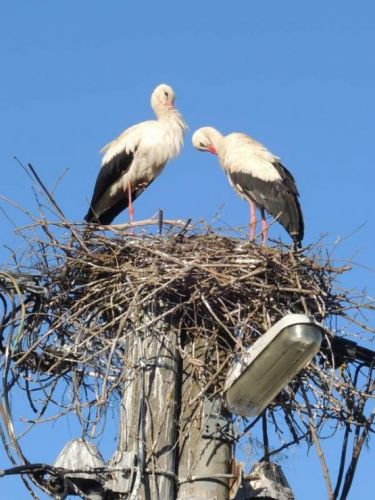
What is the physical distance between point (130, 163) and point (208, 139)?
1.32 metres

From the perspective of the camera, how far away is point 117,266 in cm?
600

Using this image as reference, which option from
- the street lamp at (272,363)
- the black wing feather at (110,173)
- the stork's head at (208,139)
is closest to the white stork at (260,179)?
the stork's head at (208,139)

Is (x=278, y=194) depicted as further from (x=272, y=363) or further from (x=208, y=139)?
(x=272, y=363)

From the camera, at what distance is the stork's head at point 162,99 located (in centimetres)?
997

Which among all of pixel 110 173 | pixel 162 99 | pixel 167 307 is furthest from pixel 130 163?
pixel 167 307

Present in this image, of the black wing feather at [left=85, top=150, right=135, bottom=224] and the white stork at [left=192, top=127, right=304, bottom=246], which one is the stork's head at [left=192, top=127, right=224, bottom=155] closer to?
the white stork at [left=192, top=127, right=304, bottom=246]

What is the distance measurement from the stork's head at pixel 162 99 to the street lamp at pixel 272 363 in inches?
237

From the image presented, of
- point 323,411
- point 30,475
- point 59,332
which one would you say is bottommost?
point 30,475

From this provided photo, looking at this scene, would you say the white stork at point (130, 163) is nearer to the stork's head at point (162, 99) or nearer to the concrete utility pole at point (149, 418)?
Result: the stork's head at point (162, 99)

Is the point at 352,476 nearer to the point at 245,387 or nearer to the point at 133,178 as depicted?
the point at 245,387

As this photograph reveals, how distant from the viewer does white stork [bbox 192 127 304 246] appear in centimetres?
890

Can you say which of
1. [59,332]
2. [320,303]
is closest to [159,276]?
[59,332]

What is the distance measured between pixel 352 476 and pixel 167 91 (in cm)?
594

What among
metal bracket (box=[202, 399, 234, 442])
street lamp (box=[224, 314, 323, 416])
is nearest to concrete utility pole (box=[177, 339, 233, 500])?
metal bracket (box=[202, 399, 234, 442])
